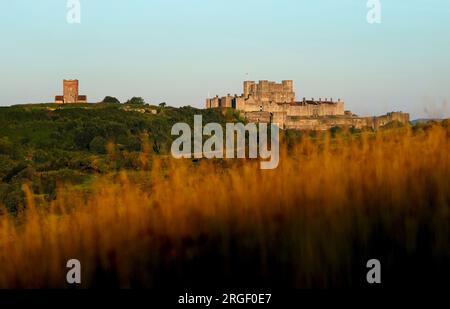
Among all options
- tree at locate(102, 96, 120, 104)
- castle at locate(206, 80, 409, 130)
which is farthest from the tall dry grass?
tree at locate(102, 96, 120, 104)

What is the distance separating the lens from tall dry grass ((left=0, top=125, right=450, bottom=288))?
5.78m

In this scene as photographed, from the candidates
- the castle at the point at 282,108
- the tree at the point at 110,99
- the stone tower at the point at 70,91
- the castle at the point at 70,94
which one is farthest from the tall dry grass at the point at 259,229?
the tree at the point at 110,99

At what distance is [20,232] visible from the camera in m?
7.56

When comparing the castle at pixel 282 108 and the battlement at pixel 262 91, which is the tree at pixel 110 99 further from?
the battlement at pixel 262 91

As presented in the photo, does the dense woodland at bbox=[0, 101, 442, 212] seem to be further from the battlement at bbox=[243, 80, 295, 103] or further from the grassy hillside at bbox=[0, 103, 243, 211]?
the battlement at bbox=[243, 80, 295, 103]

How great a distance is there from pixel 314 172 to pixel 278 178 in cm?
43

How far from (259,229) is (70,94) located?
180646 mm

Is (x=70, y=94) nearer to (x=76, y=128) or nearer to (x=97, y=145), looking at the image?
(x=76, y=128)

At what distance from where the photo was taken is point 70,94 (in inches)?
7121

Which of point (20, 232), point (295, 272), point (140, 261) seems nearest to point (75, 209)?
point (20, 232)

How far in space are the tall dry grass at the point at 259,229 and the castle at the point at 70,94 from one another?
17672cm

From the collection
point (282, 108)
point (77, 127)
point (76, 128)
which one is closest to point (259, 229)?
point (76, 128)

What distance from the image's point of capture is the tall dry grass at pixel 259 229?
19.0 ft
